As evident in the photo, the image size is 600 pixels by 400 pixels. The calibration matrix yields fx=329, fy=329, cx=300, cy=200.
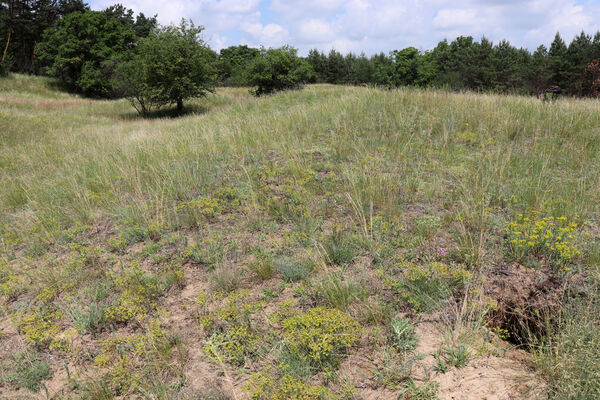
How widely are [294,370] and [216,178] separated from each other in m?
3.81

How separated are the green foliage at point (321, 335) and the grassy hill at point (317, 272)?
0.7 inches

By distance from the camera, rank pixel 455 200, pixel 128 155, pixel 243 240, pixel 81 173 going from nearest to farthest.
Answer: pixel 243 240, pixel 455 200, pixel 81 173, pixel 128 155

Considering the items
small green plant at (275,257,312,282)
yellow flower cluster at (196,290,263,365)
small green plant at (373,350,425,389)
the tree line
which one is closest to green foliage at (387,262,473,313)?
small green plant at (373,350,425,389)

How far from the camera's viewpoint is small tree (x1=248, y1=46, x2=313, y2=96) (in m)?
27.9

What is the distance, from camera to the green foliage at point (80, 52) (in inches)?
1387

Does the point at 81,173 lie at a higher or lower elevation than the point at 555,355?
higher

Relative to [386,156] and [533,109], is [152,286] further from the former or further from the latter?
[533,109]

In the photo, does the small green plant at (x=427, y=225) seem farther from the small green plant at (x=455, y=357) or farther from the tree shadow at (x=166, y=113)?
the tree shadow at (x=166, y=113)

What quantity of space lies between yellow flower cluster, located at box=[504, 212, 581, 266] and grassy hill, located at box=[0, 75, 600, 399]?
25 mm

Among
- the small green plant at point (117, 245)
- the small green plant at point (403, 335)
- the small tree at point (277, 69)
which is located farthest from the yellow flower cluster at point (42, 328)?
the small tree at point (277, 69)

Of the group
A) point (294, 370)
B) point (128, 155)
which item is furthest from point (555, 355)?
point (128, 155)

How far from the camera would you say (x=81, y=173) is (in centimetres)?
654

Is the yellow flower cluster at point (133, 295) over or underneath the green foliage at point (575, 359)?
underneath

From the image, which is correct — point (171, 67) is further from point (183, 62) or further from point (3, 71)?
point (3, 71)
